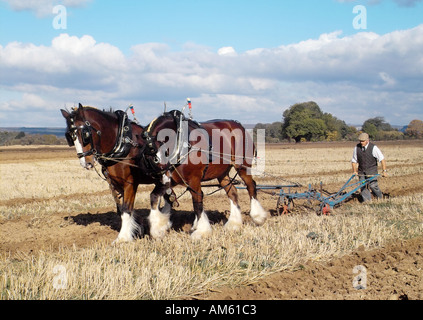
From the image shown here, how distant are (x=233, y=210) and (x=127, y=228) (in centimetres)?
227

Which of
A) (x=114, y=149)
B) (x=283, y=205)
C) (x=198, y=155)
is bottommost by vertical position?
(x=283, y=205)

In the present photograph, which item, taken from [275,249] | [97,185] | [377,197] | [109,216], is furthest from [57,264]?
[97,185]

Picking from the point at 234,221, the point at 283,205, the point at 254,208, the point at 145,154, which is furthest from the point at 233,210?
the point at 145,154

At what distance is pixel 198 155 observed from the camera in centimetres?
758

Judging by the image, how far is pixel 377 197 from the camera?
37.3 ft

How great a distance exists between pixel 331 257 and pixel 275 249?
77 cm

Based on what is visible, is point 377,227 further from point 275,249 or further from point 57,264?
point 57,264

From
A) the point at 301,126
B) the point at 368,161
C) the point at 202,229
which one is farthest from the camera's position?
the point at 301,126

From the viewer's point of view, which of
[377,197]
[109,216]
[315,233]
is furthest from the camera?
[377,197]

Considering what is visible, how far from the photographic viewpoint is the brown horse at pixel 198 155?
280 inches

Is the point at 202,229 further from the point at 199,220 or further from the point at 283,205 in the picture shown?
the point at 283,205

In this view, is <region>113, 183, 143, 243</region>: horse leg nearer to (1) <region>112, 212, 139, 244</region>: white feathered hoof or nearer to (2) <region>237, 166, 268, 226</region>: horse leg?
(1) <region>112, 212, 139, 244</region>: white feathered hoof

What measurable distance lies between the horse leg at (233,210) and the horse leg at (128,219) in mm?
1735

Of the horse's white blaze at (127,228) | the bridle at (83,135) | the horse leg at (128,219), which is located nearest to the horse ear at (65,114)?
the bridle at (83,135)
